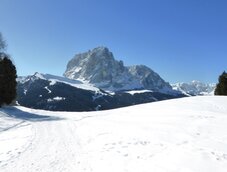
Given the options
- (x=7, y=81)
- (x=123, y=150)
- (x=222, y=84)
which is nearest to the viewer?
(x=123, y=150)

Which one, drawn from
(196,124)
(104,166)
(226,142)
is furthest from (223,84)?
(104,166)

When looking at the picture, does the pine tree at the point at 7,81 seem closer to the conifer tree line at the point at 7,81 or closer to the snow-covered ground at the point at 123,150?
the conifer tree line at the point at 7,81

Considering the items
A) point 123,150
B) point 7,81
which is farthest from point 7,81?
→ point 123,150

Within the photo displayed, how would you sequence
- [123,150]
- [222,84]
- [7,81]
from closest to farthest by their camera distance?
[123,150] < [7,81] < [222,84]

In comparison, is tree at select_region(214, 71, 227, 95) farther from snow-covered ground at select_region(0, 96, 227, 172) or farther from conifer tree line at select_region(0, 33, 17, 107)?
snow-covered ground at select_region(0, 96, 227, 172)

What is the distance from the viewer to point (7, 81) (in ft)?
175

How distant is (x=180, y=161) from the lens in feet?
45.0

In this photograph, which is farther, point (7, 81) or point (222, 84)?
point (222, 84)

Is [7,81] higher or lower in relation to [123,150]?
higher

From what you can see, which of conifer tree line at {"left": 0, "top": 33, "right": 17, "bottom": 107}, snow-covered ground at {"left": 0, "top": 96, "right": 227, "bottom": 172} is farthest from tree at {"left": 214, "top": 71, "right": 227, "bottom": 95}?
snow-covered ground at {"left": 0, "top": 96, "right": 227, "bottom": 172}

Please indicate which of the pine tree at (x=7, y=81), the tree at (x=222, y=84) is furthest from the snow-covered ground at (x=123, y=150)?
the tree at (x=222, y=84)

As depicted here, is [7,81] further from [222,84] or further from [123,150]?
[222,84]

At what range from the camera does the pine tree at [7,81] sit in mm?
52281

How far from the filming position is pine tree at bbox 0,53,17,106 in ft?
172
